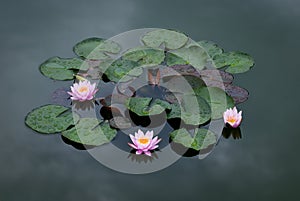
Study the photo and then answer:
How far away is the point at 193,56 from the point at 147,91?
1.06 feet

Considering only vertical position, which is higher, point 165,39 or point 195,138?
point 165,39

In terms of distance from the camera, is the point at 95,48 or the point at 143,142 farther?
the point at 95,48

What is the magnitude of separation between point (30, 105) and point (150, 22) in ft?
2.78

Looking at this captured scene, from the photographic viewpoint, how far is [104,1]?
2709 mm

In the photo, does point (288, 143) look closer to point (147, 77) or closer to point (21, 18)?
point (147, 77)

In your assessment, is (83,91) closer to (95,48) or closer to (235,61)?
(95,48)

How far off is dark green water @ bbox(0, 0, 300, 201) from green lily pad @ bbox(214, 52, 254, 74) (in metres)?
0.05

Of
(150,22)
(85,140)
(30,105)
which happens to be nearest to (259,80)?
(150,22)

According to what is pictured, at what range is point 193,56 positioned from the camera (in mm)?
2260

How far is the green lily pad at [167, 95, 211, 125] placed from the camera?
1.95 m

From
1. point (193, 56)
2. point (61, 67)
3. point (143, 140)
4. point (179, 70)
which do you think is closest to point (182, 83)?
point (179, 70)

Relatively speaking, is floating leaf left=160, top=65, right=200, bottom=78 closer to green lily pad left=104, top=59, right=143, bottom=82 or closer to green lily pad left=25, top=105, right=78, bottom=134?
green lily pad left=104, top=59, right=143, bottom=82

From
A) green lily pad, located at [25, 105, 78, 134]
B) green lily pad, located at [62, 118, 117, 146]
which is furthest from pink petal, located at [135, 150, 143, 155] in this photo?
green lily pad, located at [25, 105, 78, 134]

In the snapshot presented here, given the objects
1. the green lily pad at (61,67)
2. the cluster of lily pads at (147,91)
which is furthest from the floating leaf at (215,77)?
the green lily pad at (61,67)
